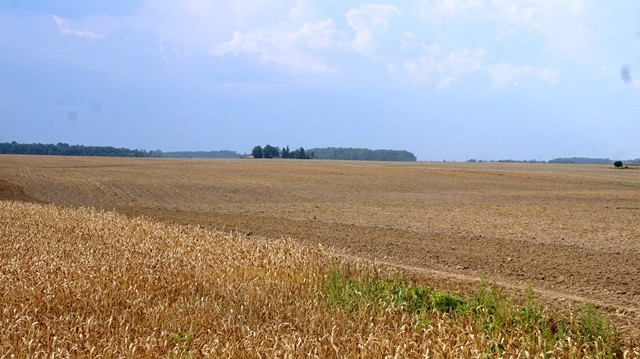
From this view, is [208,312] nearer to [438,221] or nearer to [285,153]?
[438,221]

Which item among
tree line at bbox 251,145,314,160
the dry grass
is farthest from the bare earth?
tree line at bbox 251,145,314,160

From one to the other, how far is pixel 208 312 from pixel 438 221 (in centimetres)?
1605

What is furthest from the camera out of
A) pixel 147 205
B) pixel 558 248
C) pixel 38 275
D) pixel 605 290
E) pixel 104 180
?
pixel 104 180

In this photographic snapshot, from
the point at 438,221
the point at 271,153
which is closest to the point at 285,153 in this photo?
the point at 271,153

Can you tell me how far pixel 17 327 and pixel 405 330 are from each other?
14.5ft

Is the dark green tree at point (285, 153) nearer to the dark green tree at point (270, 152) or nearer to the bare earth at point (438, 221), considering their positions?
the dark green tree at point (270, 152)

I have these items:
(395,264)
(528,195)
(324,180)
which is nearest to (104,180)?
(324,180)

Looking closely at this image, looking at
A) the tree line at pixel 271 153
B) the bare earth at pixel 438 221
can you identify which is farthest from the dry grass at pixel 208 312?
the tree line at pixel 271 153

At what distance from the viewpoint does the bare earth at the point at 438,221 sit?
1316 cm

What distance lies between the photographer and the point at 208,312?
8.69m

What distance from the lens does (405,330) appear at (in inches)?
317

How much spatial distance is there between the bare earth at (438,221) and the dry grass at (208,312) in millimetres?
2738

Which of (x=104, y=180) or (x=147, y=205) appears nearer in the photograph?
(x=147, y=205)

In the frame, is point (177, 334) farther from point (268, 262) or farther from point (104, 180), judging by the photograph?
point (104, 180)
